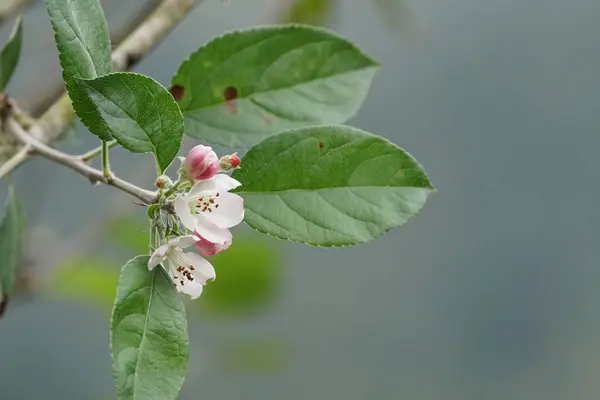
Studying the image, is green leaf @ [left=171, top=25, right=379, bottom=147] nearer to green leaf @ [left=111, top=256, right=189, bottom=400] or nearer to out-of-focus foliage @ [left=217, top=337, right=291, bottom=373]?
green leaf @ [left=111, top=256, right=189, bottom=400]

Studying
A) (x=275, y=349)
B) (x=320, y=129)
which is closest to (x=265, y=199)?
(x=320, y=129)

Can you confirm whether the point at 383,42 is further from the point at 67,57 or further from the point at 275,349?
the point at 67,57

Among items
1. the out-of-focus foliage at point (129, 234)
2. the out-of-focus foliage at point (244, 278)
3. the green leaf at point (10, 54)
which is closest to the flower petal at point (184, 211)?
the green leaf at point (10, 54)

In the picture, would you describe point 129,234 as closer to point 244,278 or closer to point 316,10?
point 244,278

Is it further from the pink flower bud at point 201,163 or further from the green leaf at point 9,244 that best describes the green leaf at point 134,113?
the green leaf at point 9,244

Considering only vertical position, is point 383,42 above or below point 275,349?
above

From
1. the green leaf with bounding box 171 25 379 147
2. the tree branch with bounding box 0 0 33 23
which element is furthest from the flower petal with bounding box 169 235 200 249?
the tree branch with bounding box 0 0 33 23

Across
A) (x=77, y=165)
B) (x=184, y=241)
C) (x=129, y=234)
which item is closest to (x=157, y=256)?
(x=184, y=241)
